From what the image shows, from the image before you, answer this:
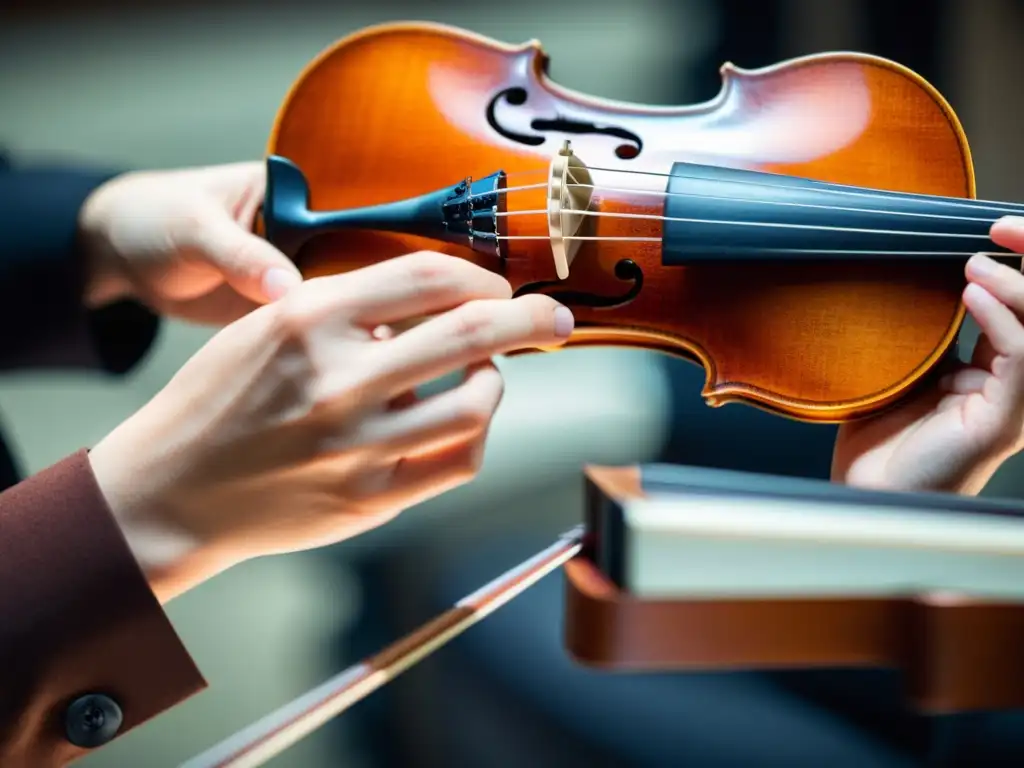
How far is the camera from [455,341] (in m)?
0.39

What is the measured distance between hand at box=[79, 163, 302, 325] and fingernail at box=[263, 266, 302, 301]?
6cm

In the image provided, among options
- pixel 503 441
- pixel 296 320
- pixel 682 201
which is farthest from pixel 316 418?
pixel 503 441

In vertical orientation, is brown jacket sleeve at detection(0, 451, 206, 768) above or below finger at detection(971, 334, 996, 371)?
below

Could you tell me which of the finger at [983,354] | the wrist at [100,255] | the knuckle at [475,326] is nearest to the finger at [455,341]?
the knuckle at [475,326]

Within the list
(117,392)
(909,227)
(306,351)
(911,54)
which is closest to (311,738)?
(117,392)

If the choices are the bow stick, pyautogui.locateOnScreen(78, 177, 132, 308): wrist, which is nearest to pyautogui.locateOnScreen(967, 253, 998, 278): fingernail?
the bow stick

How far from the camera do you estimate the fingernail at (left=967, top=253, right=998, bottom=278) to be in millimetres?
511

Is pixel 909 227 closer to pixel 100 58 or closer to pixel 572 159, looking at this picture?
A: pixel 572 159

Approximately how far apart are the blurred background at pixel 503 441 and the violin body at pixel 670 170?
0.19m

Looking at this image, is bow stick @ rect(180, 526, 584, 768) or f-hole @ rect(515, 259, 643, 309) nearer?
bow stick @ rect(180, 526, 584, 768)

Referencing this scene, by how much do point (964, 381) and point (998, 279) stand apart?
0.25 ft

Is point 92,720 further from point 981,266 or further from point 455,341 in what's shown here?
point 981,266

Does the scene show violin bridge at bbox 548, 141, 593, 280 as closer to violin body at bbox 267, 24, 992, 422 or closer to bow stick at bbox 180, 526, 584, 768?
violin body at bbox 267, 24, 992, 422

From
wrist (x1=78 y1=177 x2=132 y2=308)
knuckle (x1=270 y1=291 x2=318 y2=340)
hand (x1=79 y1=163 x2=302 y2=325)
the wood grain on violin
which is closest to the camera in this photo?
the wood grain on violin
